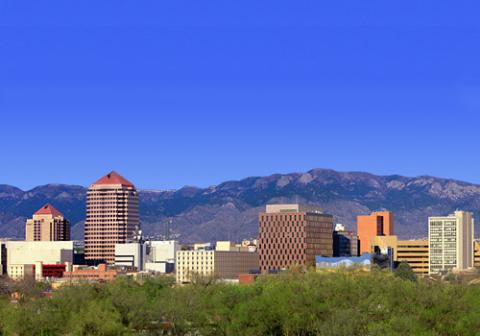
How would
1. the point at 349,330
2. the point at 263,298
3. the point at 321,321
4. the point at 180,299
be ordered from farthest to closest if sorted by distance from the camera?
the point at 180,299 → the point at 263,298 → the point at 321,321 → the point at 349,330

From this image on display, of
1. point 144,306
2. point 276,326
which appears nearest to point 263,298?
point 276,326

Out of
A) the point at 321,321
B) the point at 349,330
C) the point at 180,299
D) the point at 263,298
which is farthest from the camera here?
the point at 180,299

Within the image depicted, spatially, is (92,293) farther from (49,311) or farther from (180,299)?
(49,311)

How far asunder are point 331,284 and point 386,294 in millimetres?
7644

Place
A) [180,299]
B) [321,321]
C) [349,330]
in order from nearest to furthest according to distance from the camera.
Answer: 1. [349,330]
2. [321,321]
3. [180,299]

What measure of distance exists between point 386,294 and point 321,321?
30.8ft

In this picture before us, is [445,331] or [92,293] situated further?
[92,293]

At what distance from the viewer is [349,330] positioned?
98812mm

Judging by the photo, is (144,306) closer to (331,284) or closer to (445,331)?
(331,284)

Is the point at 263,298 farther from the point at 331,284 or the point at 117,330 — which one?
the point at 117,330

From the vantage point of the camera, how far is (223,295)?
12350cm

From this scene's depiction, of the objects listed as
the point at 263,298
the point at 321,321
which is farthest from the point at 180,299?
the point at 321,321

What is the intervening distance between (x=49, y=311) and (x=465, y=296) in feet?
127

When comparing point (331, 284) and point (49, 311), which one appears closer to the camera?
point (49, 311)
